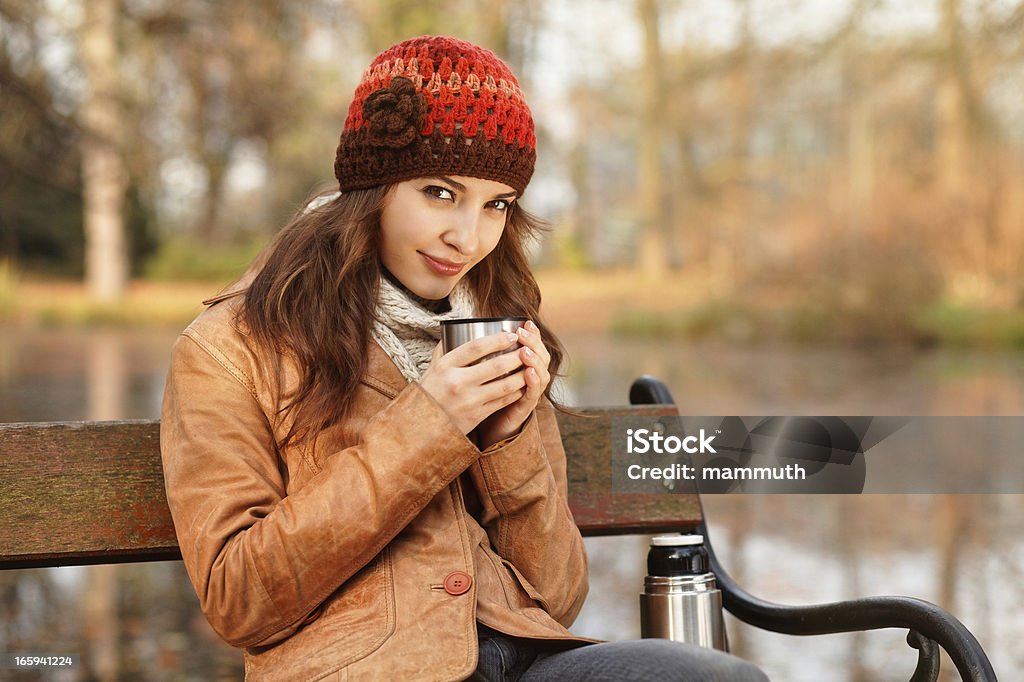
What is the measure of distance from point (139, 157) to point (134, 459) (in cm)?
595

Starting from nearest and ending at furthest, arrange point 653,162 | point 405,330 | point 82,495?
point 405,330 → point 82,495 → point 653,162

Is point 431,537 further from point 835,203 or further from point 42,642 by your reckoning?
point 835,203

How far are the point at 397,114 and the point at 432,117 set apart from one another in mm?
63

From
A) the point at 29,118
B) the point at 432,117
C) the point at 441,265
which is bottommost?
the point at 441,265

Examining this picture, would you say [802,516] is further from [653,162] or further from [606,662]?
[653,162]

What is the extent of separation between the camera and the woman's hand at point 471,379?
185 cm

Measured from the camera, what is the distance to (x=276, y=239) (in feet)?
7.30

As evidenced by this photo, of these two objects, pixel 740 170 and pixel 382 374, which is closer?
pixel 382 374

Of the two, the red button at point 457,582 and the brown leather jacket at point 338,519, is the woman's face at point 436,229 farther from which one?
the red button at point 457,582

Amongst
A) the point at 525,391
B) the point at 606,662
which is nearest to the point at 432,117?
the point at 525,391

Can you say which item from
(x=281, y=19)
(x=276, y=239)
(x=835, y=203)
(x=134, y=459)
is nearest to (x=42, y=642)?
(x=134, y=459)

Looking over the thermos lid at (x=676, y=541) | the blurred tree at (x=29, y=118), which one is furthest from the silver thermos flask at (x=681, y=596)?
the blurred tree at (x=29, y=118)

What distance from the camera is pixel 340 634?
188 cm

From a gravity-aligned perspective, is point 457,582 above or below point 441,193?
below
